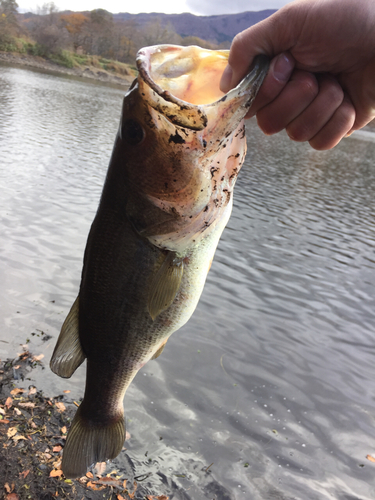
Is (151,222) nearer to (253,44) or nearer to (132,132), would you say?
(132,132)

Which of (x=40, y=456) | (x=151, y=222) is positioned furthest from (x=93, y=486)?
(x=151, y=222)

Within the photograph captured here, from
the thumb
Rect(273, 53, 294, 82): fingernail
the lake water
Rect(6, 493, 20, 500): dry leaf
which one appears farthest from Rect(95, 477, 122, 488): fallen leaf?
Rect(273, 53, 294, 82): fingernail

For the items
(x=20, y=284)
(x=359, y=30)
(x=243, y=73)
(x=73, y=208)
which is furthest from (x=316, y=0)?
(x=73, y=208)

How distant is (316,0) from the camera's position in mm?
1780

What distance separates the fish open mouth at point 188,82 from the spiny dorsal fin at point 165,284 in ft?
2.16

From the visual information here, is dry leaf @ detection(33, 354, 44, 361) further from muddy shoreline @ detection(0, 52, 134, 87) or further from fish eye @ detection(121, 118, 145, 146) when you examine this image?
muddy shoreline @ detection(0, 52, 134, 87)

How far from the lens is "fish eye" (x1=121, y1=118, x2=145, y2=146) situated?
5.41 feet

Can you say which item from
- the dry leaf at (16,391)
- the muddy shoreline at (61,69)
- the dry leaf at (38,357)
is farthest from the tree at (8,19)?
the dry leaf at (16,391)

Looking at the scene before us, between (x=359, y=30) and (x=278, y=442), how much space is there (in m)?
4.51

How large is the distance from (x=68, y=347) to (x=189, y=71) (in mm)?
1536

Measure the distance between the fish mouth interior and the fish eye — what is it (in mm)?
191

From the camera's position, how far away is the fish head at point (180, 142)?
154 centimetres

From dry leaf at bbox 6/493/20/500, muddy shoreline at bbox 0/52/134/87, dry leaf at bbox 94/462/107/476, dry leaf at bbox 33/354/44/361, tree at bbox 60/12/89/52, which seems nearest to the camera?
dry leaf at bbox 6/493/20/500

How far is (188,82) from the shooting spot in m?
1.69
